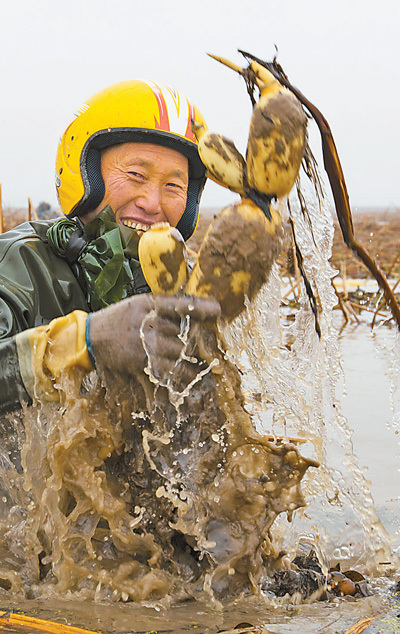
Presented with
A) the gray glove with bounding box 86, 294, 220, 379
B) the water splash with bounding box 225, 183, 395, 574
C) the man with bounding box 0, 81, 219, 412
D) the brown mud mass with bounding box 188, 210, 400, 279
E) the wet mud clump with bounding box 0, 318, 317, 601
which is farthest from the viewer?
the brown mud mass with bounding box 188, 210, 400, 279

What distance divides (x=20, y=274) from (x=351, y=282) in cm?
941

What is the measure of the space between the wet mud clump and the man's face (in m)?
0.81

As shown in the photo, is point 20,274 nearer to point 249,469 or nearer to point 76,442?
point 76,442

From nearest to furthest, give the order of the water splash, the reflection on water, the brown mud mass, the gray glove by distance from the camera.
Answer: the gray glove
the water splash
the reflection on water
the brown mud mass

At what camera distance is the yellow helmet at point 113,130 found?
99.2 inches

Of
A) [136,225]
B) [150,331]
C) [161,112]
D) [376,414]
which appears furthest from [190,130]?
[376,414]

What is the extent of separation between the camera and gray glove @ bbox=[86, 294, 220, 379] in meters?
1.87

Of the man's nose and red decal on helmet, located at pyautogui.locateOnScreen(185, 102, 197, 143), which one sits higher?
red decal on helmet, located at pyautogui.locateOnScreen(185, 102, 197, 143)

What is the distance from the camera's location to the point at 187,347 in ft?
6.26

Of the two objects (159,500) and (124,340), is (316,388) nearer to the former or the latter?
(159,500)

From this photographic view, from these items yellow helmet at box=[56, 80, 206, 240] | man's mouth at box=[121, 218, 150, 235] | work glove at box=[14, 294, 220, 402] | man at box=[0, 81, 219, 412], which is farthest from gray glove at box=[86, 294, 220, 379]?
yellow helmet at box=[56, 80, 206, 240]

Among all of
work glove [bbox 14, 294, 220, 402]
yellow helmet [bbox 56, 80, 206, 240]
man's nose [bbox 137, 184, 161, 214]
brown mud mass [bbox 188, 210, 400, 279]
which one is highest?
yellow helmet [bbox 56, 80, 206, 240]

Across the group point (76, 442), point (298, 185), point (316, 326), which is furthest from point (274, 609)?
point (298, 185)

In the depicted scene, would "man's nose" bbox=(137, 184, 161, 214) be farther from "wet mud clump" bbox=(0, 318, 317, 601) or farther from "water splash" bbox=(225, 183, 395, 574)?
"wet mud clump" bbox=(0, 318, 317, 601)
